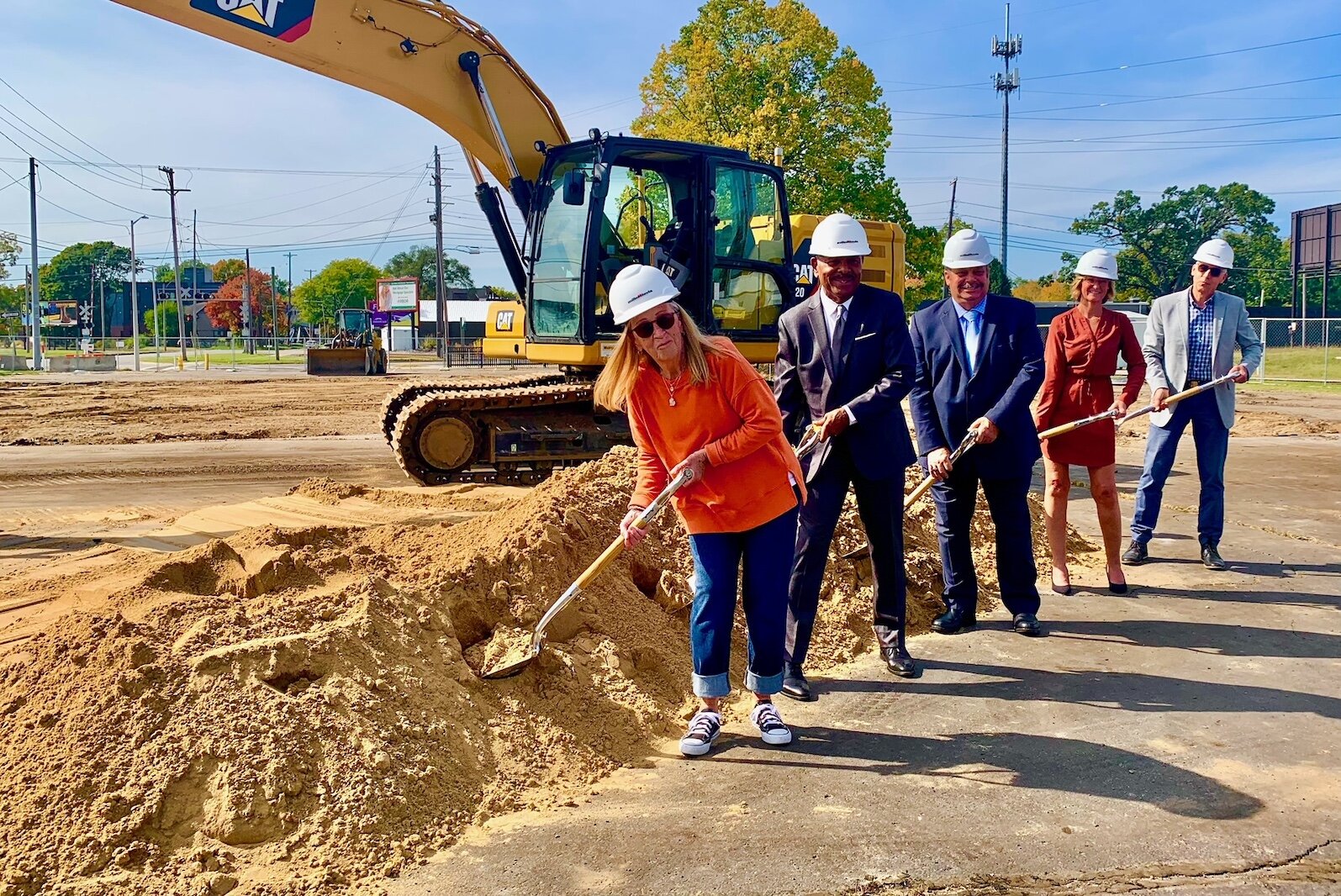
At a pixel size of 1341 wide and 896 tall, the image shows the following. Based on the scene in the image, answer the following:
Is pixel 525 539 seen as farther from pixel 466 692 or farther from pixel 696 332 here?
pixel 696 332

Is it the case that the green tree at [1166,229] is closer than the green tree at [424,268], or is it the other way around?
the green tree at [1166,229]

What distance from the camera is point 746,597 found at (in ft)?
14.7

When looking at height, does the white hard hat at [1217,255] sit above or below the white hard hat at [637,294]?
above

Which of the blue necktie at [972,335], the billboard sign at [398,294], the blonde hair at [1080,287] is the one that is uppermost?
the billboard sign at [398,294]

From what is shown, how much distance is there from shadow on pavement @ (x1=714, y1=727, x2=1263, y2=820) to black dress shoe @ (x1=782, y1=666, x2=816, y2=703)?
0.35 meters

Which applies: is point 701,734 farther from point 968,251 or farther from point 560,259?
point 560,259

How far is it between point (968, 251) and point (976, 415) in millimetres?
876

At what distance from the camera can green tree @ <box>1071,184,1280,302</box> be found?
63.3m

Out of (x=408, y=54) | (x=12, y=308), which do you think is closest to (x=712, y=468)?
(x=408, y=54)

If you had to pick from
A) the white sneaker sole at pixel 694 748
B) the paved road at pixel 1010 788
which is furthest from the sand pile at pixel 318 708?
the paved road at pixel 1010 788

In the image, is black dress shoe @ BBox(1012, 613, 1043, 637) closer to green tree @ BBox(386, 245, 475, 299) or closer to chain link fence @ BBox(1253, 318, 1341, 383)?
chain link fence @ BBox(1253, 318, 1341, 383)

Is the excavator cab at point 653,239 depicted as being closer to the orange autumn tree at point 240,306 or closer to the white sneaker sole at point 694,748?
the white sneaker sole at point 694,748

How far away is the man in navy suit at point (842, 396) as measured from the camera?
4918 mm

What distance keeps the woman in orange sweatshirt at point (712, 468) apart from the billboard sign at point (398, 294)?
203 feet
